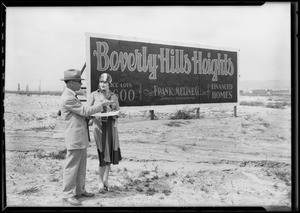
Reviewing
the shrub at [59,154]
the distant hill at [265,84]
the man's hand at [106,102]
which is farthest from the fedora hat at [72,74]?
the distant hill at [265,84]

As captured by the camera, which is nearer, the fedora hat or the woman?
the fedora hat

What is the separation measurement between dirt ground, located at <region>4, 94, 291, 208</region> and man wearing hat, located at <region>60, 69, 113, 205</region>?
1.06 ft

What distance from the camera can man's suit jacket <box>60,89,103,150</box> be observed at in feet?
11.5

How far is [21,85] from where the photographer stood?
3.93 metres

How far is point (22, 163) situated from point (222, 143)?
2982mm

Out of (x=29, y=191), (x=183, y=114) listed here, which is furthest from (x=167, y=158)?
(x=29, y=191)

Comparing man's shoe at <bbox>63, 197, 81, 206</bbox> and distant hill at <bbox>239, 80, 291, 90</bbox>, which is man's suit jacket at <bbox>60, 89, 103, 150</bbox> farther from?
distant hill at <bbox>239, 80, 291, 90</bbox>

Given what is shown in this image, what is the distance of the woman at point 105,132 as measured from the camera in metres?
3.80

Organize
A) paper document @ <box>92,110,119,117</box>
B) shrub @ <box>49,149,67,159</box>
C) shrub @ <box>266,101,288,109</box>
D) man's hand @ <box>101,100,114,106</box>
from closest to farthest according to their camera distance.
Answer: man's hand @ <box>101,100,114,106</box>, paper document @ <box>92,110,119,117</box>, shrub @ <box>49,149,67,159</box>, shrub @ <box>266,101,288,109</box>

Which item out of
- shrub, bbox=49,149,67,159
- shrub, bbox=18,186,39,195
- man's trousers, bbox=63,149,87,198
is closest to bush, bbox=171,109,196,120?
man's trousers, bbox=63,149,87,198

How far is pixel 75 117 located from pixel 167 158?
1.52 meters

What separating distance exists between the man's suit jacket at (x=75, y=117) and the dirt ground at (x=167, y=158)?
1.85 ft
